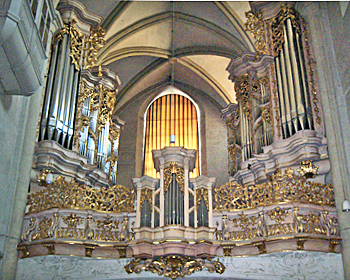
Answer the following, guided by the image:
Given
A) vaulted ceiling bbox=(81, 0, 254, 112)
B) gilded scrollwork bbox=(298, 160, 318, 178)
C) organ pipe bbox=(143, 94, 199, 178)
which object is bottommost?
gilded scrollwork bbox=(298, 160, 318, 178)

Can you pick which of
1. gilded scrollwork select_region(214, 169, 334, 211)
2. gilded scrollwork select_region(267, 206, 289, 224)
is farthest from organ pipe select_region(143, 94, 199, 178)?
gilded scrollwork select_region(267, 206, 289, 224)

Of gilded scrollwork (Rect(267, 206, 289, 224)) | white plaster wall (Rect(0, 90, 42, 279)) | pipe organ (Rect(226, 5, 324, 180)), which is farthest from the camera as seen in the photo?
pipe organ (Rect(226, 5, 324, 180))

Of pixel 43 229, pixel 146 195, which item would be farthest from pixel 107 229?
pixel 43 229

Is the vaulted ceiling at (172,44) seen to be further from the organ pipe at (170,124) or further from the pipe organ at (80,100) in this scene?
the pipe organ at (80,100)

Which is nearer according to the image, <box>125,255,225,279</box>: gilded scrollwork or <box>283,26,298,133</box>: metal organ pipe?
<box>125,255,225,279</box>: gilded scrollwork

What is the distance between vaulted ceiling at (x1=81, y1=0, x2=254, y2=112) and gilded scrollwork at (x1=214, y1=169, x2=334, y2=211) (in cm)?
715

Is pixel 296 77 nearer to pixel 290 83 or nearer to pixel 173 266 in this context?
pixel 290 83

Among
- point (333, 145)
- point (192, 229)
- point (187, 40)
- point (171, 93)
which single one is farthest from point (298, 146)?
point (171, 93)

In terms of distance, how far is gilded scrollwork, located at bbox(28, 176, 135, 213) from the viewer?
10.1 m

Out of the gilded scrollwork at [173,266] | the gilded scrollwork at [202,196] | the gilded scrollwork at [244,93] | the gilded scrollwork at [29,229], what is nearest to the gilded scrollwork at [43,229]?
the gilded scrollwork at [29,229]

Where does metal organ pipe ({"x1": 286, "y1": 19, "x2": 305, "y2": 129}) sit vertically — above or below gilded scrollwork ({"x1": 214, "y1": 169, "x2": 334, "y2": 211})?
above

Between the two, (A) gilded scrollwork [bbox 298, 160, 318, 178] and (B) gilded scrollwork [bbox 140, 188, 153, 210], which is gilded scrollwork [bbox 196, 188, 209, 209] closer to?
(B) gilded scrollwork [bbox 140, 188, 153, 210]

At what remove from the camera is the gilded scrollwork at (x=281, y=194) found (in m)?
9.89

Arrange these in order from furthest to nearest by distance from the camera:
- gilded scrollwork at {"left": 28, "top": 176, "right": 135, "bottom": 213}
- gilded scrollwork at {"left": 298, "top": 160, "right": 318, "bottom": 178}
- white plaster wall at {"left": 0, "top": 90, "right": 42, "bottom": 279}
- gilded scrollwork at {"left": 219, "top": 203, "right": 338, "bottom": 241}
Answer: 1. gilded scrollwork at {"left": 298, "top": 160, "right": 318, "bottom": 178}
2. gilded scrollwork at {"left": 28, "top": 176, "right": 135, "bottom": 213}
3. gilded scrollwork at {"left": 219, "top": 203, "right": 338, "bottom": 241}
4. white plaster wall at {"left": 0, "top": 90, "right": 42, "bottom": 279}
